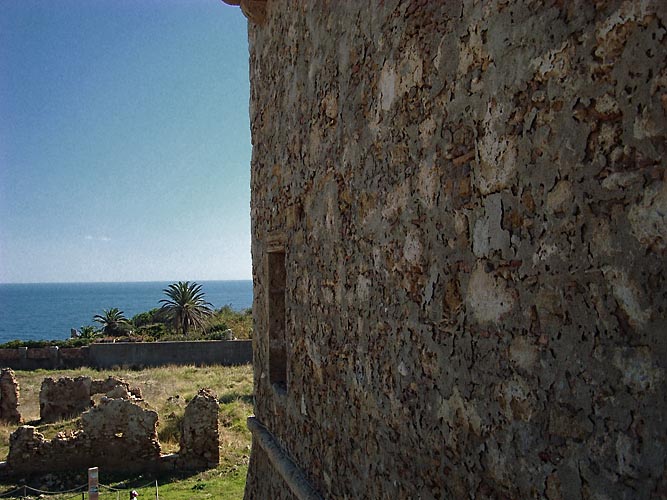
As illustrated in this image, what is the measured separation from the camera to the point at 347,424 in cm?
317

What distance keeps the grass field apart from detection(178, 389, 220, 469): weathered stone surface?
0.31 metres

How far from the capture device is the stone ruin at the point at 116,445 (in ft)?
34.6

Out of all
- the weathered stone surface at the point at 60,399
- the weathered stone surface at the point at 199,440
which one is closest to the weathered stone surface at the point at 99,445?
Result: the weathered stone surface at the point at 199,440

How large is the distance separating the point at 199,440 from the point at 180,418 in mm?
2820

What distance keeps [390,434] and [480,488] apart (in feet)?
2.42

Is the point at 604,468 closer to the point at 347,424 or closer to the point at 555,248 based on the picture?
the point at 555,248

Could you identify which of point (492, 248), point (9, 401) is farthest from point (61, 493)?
point (492, 248)

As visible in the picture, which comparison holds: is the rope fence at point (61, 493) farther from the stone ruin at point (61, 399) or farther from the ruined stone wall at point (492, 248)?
the ruined stone wall at point (492, 248)

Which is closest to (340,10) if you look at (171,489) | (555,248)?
(555,248)

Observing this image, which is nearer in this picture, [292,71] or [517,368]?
[517,368]

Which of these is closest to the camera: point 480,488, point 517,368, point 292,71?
point 517,368

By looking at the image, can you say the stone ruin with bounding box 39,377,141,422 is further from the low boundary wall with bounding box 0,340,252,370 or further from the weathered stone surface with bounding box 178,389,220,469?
the low boundary wall with bounding box 0,340,252,370

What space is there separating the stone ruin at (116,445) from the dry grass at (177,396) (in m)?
0.70

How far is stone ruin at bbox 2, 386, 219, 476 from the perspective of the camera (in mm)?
10547
